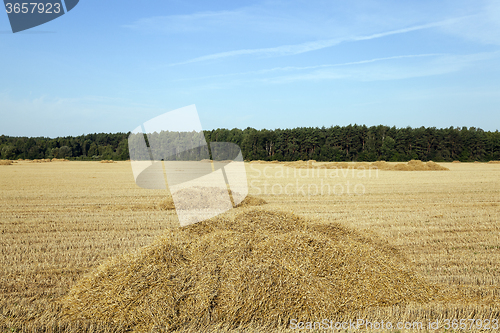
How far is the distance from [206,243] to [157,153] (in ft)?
17.3

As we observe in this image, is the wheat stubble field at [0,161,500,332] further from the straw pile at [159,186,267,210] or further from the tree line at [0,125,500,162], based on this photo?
the tree line at [0,125,500,162]

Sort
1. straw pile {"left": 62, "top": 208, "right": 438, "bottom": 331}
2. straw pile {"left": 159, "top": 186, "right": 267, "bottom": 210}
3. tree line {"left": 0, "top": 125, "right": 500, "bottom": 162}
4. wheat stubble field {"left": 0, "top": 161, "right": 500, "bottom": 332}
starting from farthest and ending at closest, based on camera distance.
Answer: tree line {"left": 0, "top": 125, "right": 500, "bottom": 162} < straw pile {"left": 159, "top": 186, "right": 267, "bottom": 210} < wheat stubble field {"left": 0, "top": 161, "right": 500, "bottom": 332} < straw pile {"left": 62, "top": 208, "right": 438, "bottom": 331}

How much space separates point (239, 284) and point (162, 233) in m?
4.35

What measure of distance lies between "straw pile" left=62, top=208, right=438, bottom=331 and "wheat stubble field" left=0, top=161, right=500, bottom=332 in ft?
0.89

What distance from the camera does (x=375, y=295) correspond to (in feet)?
17.1

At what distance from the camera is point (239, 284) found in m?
4.96

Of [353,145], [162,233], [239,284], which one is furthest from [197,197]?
[353,145]

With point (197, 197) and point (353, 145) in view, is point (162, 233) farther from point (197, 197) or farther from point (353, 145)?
point (353, 145)

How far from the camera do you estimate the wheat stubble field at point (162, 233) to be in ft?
17.1

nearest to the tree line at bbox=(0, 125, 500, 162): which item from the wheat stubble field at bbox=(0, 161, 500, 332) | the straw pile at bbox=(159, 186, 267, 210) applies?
the wheat stubble field at bbox=(0, 161, 500, 332)

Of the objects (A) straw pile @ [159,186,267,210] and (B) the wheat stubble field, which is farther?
(A) straw pile @ [159,186,267,210]

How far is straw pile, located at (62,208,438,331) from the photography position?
476cm

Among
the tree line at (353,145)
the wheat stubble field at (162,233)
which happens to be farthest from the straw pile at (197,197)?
the tree line at (353,145)

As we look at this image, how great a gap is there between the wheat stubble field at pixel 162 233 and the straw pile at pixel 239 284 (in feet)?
0.89
